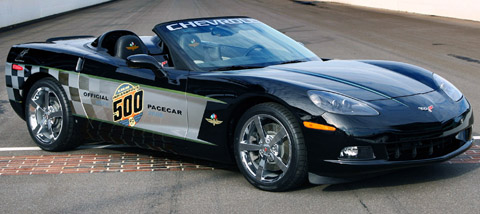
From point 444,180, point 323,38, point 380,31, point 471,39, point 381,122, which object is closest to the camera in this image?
point 381,122

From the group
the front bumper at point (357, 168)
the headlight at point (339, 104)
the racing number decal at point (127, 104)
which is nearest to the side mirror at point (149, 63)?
the racing number decal at point (127, 104)

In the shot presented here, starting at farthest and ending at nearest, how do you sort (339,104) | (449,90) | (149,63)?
(149,63) < (449,90) < (339,104)

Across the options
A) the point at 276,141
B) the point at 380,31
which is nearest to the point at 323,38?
the point at 380,31

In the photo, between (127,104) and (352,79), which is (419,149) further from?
(127,104)

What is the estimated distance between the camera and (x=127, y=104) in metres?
5.88

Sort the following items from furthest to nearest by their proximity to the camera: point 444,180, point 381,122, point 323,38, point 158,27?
point 323,38 → point 158,27 → point 444,180 → point 381,122

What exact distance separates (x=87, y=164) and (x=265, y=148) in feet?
5.84

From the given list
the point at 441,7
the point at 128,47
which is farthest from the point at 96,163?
the point at 441,7

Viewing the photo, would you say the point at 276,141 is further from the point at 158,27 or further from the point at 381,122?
the point at 158,27

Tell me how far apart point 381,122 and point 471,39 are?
14.6 meters

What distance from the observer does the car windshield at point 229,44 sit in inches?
229

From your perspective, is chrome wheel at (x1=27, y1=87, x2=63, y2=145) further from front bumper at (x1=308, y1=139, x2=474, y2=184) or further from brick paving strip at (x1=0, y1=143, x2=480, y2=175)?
front bumper at (x1=308, y1=139, x2=474, y2=184)

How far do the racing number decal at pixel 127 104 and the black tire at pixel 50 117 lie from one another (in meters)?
0.61

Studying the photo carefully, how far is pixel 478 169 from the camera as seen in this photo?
5.50 metres
